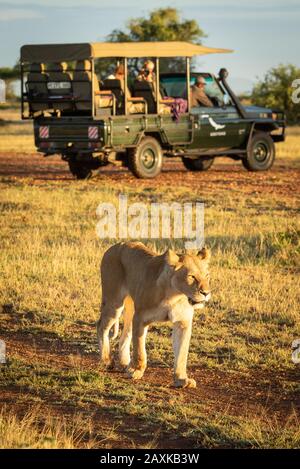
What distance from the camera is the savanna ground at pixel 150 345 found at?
6277 millimetres

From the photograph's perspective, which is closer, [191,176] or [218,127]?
[218,127]

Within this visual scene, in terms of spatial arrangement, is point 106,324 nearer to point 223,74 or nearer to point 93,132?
point 93,132

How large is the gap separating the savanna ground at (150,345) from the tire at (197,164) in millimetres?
5886

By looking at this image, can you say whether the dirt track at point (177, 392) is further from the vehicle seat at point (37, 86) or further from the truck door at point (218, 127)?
the truck door at point (218, 127)

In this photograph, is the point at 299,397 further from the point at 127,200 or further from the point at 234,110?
the point at 234,110

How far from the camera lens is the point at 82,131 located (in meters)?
19.0

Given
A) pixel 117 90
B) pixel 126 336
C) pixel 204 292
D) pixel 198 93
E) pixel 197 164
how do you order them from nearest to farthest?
pixel 204 292
pixel 126 336
pixel 117 90
pixel 198 93
pixel 197 164

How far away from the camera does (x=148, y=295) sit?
279 inches

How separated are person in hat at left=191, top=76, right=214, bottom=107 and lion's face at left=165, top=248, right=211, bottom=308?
13.9 m

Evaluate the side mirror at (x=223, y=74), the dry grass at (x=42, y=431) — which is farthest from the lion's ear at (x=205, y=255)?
the side mirror at (x=223, y=74)

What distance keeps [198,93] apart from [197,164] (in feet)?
8.25

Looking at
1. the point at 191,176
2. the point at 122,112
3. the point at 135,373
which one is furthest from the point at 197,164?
the point at 135,373

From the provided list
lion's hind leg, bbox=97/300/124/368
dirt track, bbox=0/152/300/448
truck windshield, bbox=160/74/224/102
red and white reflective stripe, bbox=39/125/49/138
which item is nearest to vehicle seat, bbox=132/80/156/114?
truck windshield, bbox=160/74/224/102
